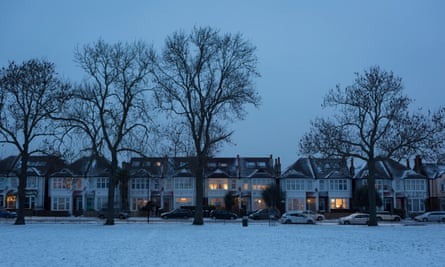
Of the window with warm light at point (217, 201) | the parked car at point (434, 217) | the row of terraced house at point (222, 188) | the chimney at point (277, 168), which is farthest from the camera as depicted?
the chimney at point (277, 168)

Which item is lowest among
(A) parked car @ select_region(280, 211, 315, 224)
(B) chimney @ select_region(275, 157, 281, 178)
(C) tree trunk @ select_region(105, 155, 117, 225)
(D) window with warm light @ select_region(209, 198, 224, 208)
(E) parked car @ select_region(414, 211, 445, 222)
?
(E) parked car @ select_region(414, 211, 445, 222)

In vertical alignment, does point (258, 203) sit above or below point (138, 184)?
below

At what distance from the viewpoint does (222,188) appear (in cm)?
7775

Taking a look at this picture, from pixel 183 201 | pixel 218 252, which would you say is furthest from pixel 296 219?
pixel 183 201

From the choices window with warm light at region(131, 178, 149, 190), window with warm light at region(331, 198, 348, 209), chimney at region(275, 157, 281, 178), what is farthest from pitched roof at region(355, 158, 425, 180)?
window with warm light at region(131, 178, 149, 190)

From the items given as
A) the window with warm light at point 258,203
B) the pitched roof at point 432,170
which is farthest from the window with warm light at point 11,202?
the pitched roof at point 432,170

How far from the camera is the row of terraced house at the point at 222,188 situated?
75688 mm

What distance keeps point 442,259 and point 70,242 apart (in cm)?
1750

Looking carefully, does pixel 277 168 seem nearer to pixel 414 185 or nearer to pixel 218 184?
pixel 218 184

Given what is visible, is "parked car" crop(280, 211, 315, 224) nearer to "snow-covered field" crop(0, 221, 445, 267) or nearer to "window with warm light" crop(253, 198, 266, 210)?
"snow-covered field" crop(0, 221, 445, 267)

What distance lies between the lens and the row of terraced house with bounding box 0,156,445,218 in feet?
248

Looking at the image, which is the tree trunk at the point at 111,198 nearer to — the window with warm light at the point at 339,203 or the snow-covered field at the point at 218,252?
the snow-covered field at the point at 218,252

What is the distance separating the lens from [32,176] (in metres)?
75.8

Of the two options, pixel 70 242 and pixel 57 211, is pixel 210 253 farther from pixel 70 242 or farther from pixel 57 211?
pixel 57 211
